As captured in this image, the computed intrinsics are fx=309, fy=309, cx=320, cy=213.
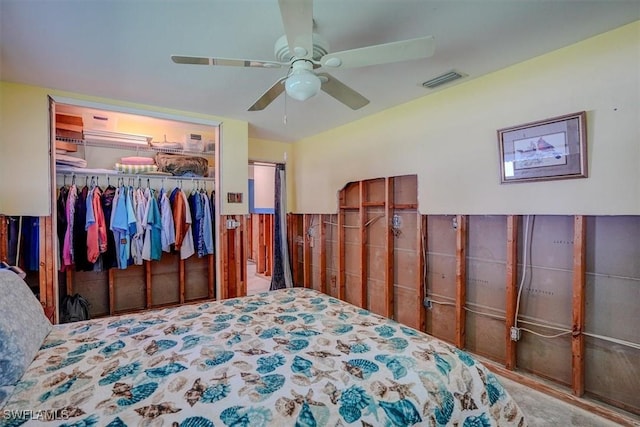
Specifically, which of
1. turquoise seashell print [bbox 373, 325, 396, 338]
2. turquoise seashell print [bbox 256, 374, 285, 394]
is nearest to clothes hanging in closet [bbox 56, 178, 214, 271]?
turquoise seashell print [bbox 373, 325, 396, 338]

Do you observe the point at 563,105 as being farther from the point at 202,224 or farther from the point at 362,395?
the point at 202,224

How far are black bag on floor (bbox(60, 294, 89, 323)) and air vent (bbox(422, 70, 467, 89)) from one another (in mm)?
4096

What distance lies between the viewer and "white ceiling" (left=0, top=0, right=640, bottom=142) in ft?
5.50

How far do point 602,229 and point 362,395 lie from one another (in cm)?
206

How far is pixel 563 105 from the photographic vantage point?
2102mm

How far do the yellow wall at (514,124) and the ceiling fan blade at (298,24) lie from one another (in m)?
1.67

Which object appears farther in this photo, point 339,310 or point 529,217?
point 529,217

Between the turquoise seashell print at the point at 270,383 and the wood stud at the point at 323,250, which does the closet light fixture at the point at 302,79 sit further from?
the wood stud at the point at 323,250

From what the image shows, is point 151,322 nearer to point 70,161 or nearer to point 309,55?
point 309,55

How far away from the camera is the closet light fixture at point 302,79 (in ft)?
5.43

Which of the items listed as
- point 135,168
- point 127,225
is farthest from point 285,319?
point 135,168

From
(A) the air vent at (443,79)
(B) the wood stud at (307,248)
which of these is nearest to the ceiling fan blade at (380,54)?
Result: (A) the air vent at (443,79)

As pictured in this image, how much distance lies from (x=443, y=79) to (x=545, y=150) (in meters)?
0.95

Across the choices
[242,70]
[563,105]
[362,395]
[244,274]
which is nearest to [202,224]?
[244,274]
